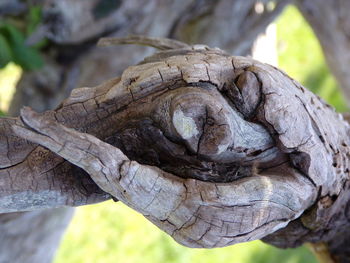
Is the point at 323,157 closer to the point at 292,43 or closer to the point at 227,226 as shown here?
the point at 227,226

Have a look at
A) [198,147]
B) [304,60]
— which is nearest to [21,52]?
[198,147]

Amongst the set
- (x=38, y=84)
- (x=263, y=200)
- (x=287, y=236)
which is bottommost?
(x=38, y=84)

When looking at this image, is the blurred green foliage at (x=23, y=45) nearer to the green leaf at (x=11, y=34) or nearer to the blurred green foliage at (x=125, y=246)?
the green leaf at (x=11, y=34)

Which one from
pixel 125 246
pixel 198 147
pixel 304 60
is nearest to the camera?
pixel 198 147

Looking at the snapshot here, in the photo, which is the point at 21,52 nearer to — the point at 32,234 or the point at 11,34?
the point at 11,34

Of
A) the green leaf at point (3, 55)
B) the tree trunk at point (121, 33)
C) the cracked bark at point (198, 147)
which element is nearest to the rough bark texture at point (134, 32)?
the tree trunk at point (121, 33)

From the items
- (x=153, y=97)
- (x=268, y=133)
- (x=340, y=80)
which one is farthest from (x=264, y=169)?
(x=340, y=80)

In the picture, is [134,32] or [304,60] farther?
[304,60]
